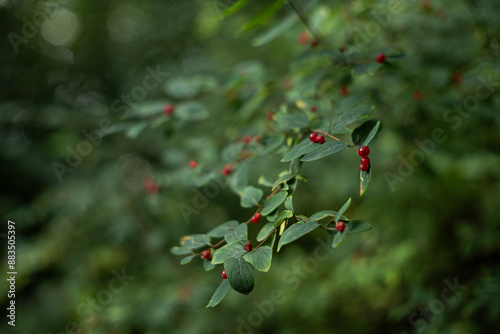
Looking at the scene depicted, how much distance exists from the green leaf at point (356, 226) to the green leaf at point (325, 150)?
0.15m

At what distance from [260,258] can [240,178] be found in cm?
38

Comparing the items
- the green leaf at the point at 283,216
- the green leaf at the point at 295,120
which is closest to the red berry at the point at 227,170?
the green leaf at the point at 295,120

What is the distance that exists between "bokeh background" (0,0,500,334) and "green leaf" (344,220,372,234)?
0.47m

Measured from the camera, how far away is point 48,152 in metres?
3.12

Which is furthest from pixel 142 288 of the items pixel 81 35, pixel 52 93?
pixel 81 35

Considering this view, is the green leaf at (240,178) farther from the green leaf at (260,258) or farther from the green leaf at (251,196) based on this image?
the green leaf at (260,258)

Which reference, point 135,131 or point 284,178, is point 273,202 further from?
point 135,131

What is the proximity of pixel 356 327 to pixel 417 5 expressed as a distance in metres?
1.85

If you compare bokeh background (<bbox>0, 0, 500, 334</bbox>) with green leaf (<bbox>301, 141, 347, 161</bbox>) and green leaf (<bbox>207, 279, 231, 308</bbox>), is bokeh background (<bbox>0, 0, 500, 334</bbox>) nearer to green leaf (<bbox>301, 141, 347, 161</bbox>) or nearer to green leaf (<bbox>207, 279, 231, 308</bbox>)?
green leaf (<bbox>301, 141, 347, 161</bbox>)

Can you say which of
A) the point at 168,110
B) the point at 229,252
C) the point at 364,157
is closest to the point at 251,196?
the point at 229,252

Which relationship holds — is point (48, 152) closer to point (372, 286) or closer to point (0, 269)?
point (0, 269)

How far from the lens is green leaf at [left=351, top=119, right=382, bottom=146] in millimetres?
683

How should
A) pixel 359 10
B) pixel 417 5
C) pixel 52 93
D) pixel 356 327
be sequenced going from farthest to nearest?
pixel 52 93
pixel 356 327
pixel 417 5
pixel 359 10

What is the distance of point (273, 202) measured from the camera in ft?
2.54
